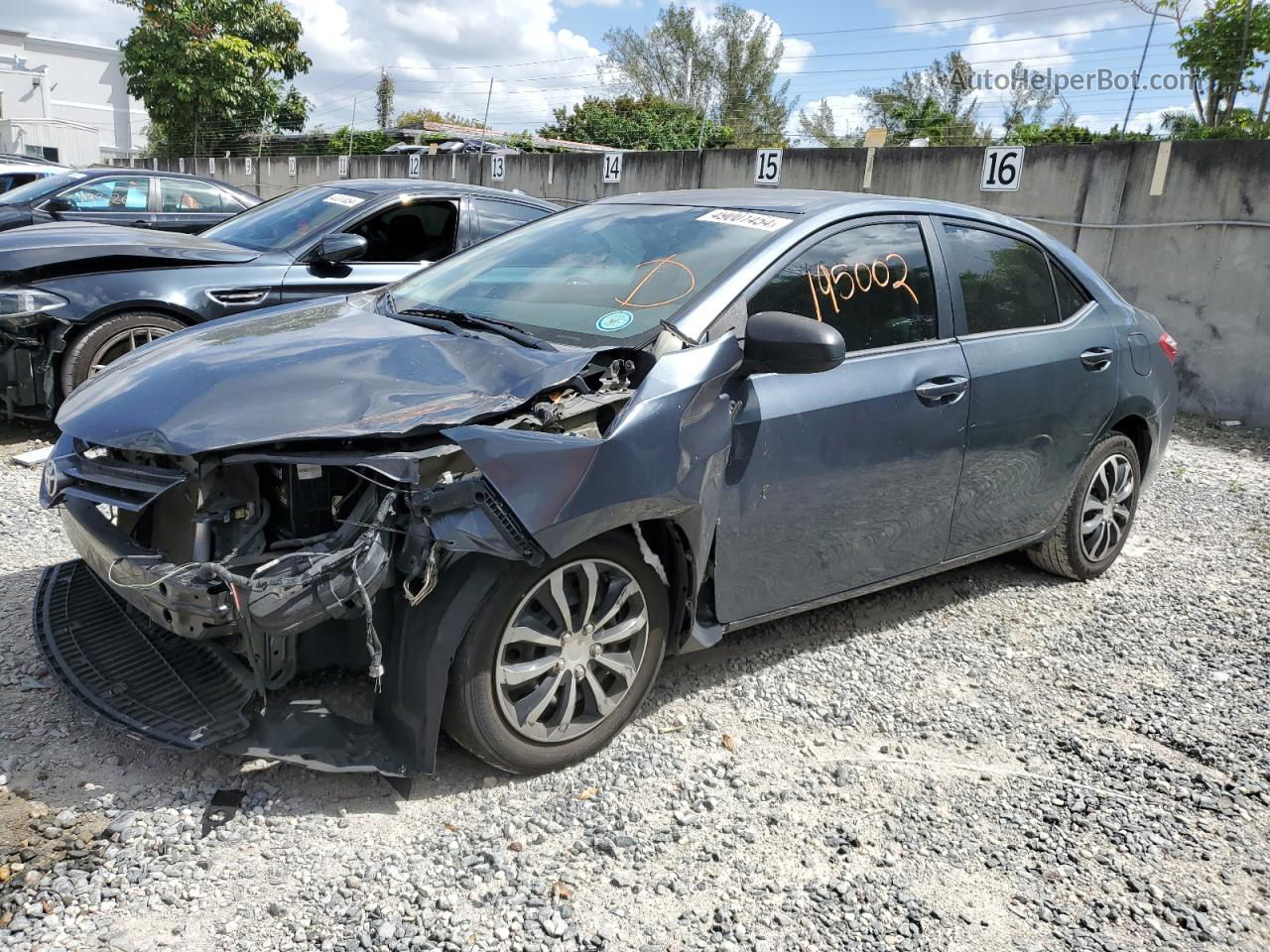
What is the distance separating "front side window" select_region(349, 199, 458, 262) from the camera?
6641 millimetres

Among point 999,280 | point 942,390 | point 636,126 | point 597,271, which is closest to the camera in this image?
point 597,271

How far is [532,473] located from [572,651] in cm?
65

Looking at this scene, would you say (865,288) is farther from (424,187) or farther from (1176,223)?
(1176,223)

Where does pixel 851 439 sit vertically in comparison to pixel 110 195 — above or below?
below

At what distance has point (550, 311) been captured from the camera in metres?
3.46

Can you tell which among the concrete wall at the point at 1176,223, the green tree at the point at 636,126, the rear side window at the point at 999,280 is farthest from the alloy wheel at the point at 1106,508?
the green tree at the point at 636,126

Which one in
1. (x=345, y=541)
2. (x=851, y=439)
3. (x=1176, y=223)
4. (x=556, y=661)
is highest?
(x=1176, y=223)

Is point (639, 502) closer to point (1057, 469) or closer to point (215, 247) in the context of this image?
point (1057, 469)

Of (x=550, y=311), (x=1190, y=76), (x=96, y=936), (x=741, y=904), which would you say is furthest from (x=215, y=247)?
(x=1190, y=76)

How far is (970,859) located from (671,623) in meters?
1.10

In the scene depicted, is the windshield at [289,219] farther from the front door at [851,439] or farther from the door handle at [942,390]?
the door handle at [942,390]

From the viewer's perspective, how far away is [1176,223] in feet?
29.6

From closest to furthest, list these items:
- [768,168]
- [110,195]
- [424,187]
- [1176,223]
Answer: [424,187] → [1176,223] → [110,195] → [768,168]

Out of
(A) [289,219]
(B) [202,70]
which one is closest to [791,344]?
(A) [289,219]
